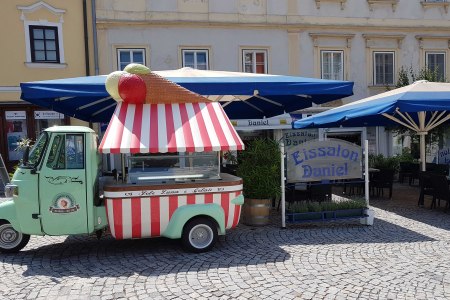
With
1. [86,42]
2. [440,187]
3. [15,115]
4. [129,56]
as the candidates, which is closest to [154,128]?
[440,187]

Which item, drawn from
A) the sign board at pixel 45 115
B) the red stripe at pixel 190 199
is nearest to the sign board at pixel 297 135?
the sign board at pixel 45 115

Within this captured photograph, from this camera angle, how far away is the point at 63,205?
5.14 m

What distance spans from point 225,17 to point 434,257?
11628 mm

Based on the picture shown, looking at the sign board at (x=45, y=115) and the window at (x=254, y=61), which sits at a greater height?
the window at (x=254, y=61)

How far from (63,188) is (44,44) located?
10.0 metres

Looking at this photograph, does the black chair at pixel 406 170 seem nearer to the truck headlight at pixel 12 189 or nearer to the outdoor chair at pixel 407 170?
the outdoor chair at pixel 407 170

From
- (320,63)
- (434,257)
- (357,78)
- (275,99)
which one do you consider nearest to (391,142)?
(357,78)

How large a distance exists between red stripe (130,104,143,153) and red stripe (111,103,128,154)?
0.16 m

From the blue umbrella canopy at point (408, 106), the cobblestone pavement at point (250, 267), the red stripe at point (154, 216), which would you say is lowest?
the cobblestone pavement at point (250, 267)

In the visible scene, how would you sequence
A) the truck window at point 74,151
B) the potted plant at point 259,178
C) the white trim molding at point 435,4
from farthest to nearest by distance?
the white trim molding at point 435,4 → the potted plant at point 259,178 → the truck window at point 74,151

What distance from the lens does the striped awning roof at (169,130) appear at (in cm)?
509

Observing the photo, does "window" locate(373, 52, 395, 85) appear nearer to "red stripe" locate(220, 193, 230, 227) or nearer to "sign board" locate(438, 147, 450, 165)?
"sign board" locate(438, 147, 450, 165)

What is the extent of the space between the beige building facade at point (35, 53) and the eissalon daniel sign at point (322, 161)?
9491 millimetres

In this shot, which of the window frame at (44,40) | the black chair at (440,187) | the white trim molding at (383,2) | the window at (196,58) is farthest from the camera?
the white trim molding at (383,2)
